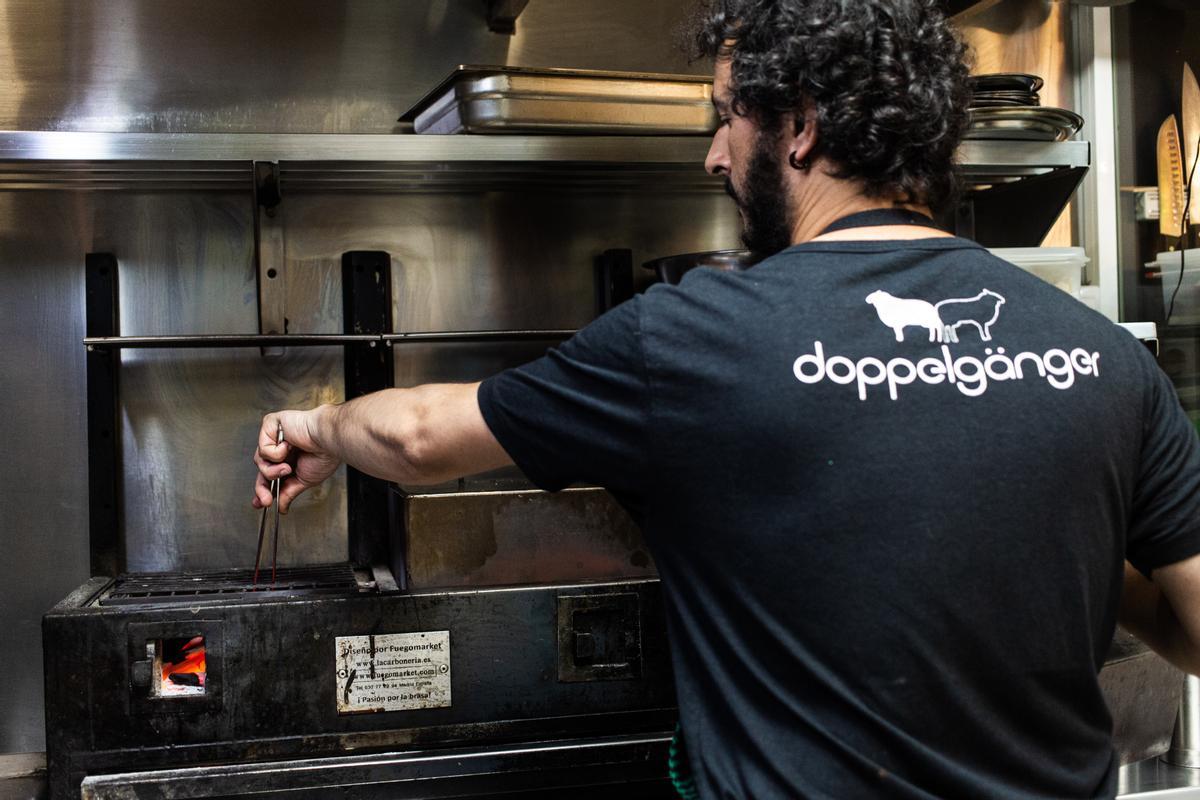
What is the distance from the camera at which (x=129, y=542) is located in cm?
185

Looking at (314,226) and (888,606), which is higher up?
(314,226)

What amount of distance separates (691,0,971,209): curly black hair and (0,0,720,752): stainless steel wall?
3.24 ft

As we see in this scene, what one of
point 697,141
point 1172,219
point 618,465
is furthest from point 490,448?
point 1172,219

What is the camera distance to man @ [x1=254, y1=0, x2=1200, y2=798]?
34.4 inches

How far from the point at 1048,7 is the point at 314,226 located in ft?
4.80

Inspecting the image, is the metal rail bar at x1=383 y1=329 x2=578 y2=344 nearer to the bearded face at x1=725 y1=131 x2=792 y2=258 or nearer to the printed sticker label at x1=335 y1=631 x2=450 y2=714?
the printed sticker label at x1=335 y1=631 x2=450 y2=714

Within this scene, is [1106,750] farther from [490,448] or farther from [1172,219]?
[1172,219]

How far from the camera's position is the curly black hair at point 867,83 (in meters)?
1.01

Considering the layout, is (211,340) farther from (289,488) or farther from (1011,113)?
(1011,113)

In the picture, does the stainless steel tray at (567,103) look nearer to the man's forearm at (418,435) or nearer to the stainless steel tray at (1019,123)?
the stainless steel tray at (1019,123)

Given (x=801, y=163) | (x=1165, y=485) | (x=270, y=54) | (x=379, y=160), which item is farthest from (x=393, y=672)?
(x=270, y=54)

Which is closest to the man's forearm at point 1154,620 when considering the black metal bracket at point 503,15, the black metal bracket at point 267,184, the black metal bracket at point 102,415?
the black metal bracket at point 267,184

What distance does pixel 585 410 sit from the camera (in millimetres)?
940

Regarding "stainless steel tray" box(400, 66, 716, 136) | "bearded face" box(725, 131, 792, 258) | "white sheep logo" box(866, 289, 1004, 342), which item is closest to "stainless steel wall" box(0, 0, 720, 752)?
"stainless steel tray" box(400, 66, 716, 136)
